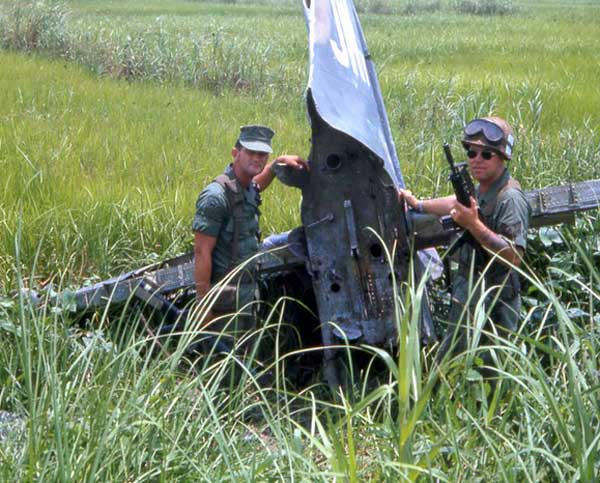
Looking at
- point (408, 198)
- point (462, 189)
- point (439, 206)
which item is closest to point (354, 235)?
point (408, 198)

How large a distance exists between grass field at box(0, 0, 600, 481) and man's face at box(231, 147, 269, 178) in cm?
96

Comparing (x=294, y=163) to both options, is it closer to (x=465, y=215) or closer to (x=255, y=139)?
(x=255, y=139)

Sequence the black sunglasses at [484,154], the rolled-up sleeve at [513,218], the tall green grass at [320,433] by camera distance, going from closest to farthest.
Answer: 1. the tall green grass at [320,433]
2. the rolled-up sleeve at [513,218]
3. the black sunglasses at [484,154]

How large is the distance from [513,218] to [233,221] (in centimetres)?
136

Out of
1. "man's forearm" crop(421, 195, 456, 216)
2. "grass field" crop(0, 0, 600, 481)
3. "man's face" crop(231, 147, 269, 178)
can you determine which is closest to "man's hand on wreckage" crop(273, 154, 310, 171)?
"man's face" crop(231, 147, 269, 178)

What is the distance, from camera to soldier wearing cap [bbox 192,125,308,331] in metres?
5.36

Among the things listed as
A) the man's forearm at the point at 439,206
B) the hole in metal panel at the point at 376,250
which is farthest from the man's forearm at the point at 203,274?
the man's forearm at the point at 439,206

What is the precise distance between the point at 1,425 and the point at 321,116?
1.77 metres

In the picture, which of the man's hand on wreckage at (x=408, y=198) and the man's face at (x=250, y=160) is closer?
the man's hand on wreckage at (x=408, y=198)

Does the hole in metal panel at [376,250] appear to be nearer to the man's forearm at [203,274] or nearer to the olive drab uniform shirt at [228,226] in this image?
the olive drab uniform shirt at [228,226]

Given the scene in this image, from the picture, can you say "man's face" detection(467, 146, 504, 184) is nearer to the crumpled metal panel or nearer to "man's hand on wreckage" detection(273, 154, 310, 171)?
the crumpled metal panel

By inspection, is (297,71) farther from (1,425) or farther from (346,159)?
(1,425)

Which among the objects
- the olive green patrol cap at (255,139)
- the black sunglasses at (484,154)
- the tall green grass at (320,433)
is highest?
the olive green patrol cap at (255,139)

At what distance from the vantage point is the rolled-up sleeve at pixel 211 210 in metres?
5.36
